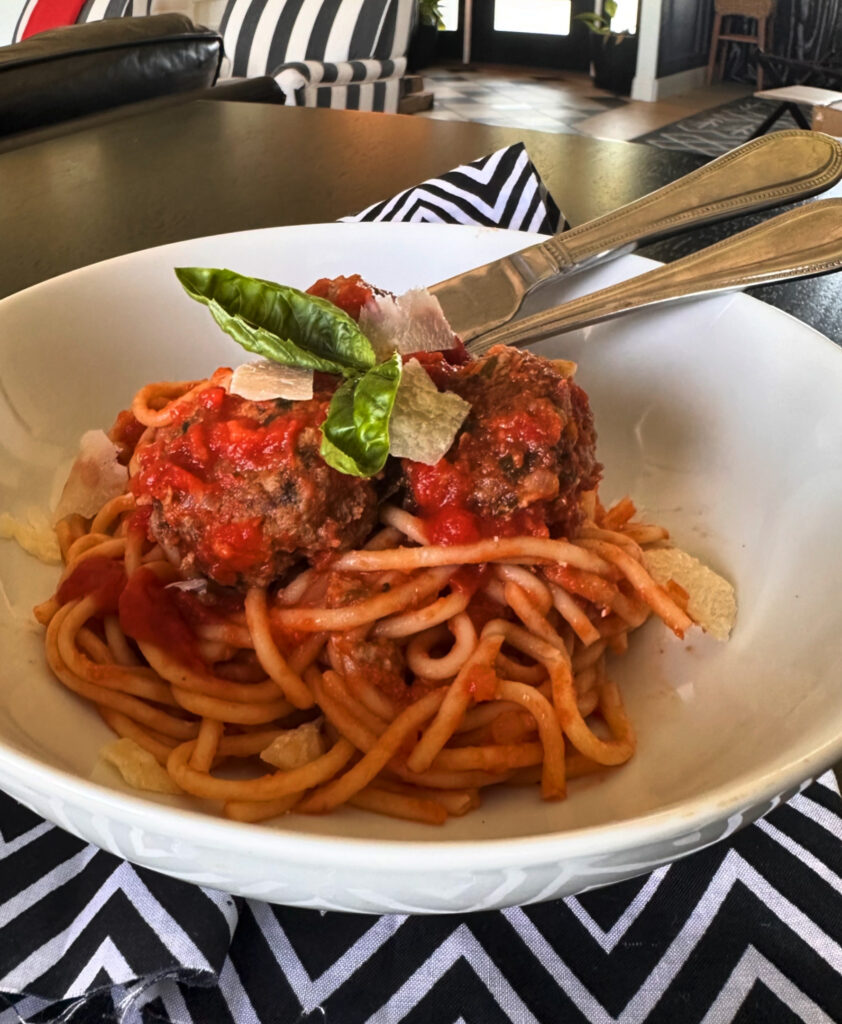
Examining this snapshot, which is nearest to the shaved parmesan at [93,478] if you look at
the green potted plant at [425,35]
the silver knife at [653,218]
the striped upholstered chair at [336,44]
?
the silver knife at [653,218]

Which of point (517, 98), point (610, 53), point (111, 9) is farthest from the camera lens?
point (517, 98)

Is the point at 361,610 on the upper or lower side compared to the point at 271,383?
lower

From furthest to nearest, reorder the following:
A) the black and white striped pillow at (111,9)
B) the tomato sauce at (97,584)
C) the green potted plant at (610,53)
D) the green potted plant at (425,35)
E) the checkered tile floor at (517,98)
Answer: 1. the green potted plant at (425,35)
2. the green potted plant at (610,53)
3. the checkered tile floor at (517,98)
4. the black and white striped pillow at (111,9)
5. the tomato sauce at (97,584)

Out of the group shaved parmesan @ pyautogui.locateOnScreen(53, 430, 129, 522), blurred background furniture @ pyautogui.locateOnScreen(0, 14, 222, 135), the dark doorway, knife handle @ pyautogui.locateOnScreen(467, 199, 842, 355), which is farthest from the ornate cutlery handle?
the dark doorway

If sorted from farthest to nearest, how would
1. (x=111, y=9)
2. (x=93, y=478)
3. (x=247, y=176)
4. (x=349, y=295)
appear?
(x=111, y=9)
(x=247, y=176)
(x=93, y=478)
(x=349, y=295)

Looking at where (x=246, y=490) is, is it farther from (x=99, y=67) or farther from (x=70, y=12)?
(x=70, y=12)

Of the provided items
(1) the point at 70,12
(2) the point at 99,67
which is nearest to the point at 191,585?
(2) the point at 99,67

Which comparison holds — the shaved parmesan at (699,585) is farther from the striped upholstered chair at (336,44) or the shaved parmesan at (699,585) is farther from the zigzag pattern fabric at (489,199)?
the striped upholstered chair at (336,44)
